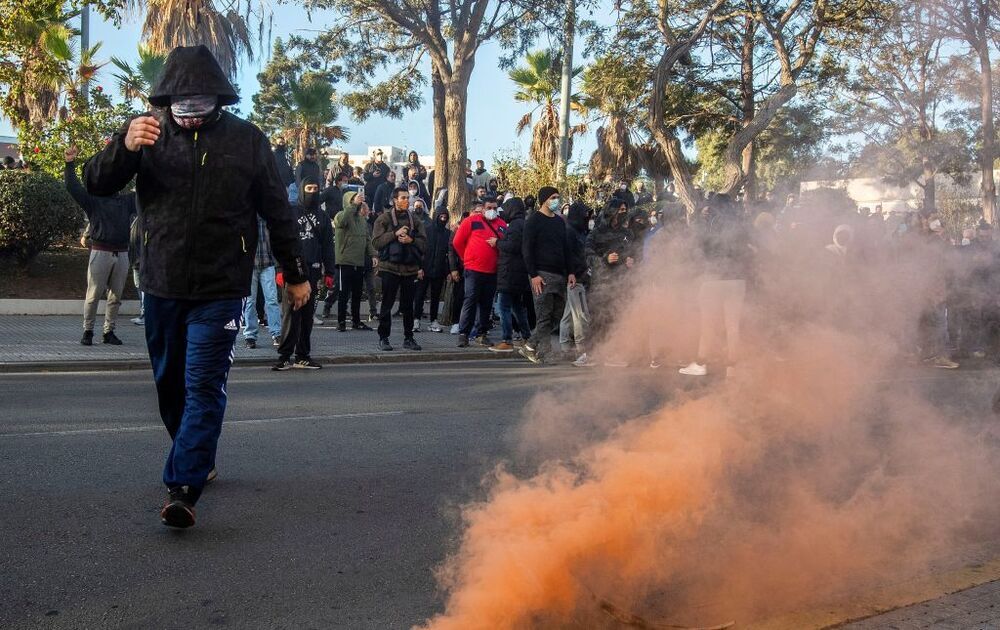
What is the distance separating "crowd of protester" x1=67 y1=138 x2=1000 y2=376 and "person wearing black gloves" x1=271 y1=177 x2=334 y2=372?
0.06ft

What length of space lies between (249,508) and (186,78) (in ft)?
6.79

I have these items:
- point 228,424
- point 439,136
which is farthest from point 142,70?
point 228,424

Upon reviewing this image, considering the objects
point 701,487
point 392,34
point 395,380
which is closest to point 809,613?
point 701,487

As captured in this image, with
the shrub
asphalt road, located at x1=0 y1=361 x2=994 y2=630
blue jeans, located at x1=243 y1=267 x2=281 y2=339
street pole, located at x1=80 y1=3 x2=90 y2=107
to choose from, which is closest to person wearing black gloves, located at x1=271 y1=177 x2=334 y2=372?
blue jeans, located at x1=243 y1=267 x2=281 y2=339

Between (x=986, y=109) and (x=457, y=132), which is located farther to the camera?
(x=457, y=132)

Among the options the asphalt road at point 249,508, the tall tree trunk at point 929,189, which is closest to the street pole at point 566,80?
the tall tree trunk at point 929,189

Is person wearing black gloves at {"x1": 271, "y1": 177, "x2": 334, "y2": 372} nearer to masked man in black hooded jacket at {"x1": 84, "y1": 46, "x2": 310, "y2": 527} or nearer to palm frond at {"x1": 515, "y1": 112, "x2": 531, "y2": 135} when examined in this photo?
masked man in black hooded jacket at {"x1": 84, "y1": 46, "x2": 310, "y2": 527}

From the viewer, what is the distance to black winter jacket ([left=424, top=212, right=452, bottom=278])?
611 inches

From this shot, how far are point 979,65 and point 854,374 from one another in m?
2.11

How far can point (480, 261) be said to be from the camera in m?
13.3

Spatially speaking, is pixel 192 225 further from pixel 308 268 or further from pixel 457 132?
pixel 457 132

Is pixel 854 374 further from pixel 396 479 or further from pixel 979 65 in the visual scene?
pixel 396 479

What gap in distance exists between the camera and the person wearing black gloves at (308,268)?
33.2ft

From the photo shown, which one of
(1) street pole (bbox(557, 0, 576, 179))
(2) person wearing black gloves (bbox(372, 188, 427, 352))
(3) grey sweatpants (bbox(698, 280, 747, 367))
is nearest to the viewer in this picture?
(3) grey sweatpants (bbox(698, 280, 747, 367))
